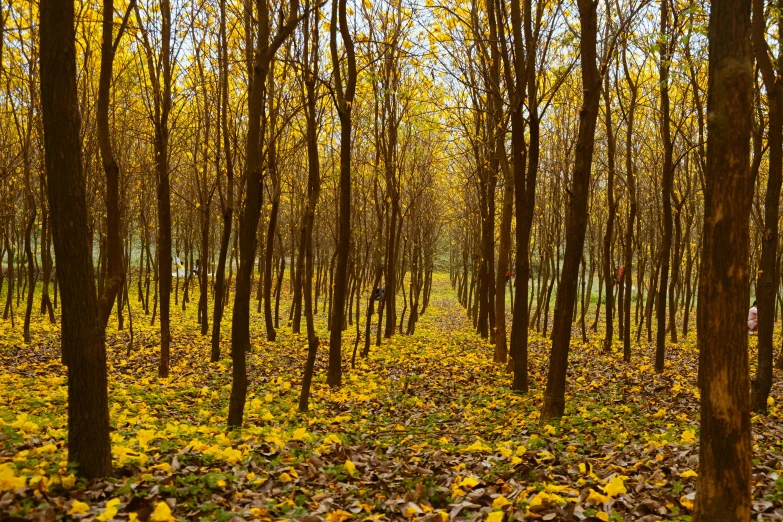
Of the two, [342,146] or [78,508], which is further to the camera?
[342,146]

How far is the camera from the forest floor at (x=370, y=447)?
429 cm

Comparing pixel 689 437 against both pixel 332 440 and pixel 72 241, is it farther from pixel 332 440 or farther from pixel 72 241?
pixel 72 241

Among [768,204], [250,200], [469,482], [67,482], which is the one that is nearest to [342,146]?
[250,200]

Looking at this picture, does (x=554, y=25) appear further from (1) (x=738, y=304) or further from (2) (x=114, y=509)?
(2) (x=114, y=509)

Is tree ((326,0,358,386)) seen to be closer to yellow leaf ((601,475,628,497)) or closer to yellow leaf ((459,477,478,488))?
yellow leaf ((459,477,478,488))

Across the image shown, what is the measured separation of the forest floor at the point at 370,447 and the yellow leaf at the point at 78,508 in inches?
0.5

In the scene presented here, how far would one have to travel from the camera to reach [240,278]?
23.6 feet

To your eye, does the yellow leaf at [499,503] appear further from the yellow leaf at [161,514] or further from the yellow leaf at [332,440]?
the yellow leaf at [332,440]

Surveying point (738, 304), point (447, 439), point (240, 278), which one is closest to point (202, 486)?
point (240, 278)

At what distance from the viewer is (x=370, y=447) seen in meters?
6.76

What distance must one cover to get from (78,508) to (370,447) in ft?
12.0

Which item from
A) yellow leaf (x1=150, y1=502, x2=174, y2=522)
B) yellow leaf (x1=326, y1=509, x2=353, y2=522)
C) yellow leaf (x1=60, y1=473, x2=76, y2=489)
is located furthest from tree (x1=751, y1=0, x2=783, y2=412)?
yellow leaf (x1=60, y1=473, x2=76, y2=489)

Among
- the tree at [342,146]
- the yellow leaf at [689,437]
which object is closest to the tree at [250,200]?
the tree at [342,146]

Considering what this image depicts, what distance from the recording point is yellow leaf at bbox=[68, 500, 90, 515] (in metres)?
3.67
